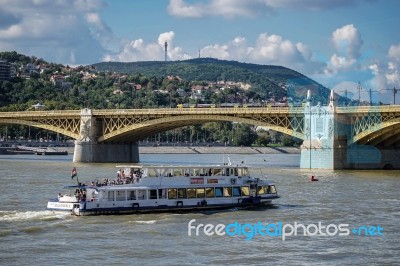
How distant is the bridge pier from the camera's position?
115m

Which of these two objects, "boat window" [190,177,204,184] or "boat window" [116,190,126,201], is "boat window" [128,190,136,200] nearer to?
"boat window" [116,190,126,201]

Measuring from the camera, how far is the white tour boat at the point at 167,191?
48.3 meters

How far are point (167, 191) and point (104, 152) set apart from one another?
67994mm

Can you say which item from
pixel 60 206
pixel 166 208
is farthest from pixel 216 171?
pixel 60 206

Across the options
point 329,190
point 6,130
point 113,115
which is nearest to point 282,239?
point 329,190

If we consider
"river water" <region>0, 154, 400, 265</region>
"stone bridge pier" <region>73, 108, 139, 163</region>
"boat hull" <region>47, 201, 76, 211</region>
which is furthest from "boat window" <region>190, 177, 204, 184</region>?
"stone bridge pier" <region>73, 108, 139, 163</region>

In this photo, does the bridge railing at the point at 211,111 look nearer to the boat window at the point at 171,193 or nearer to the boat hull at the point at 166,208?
the boat hull at the point at 166,208

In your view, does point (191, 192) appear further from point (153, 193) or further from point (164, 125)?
point (164, 125)

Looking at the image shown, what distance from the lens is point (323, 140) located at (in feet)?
308

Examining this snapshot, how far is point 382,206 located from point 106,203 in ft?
59.0

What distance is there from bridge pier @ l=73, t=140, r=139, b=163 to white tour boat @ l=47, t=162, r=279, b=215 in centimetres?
6316

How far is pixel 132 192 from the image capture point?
49.2 meters

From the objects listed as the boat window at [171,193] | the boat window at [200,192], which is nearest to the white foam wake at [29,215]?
the boat window at [171,193]

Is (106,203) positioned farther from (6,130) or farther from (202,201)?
(6,130)
